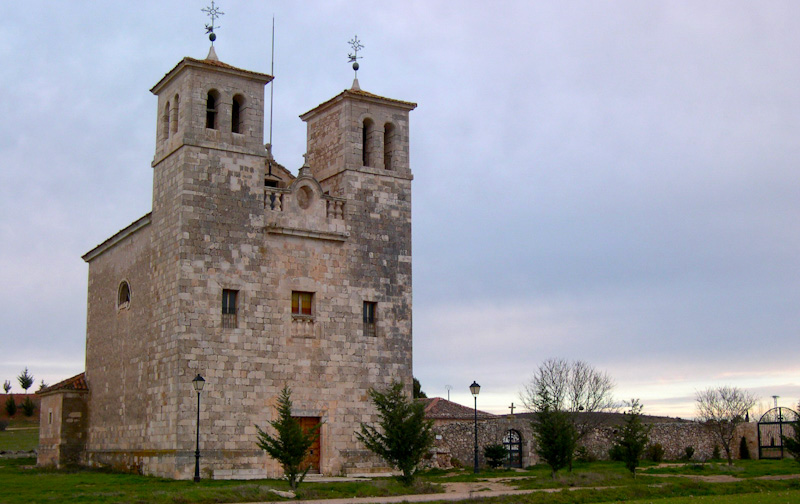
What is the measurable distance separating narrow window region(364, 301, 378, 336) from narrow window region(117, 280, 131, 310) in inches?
307

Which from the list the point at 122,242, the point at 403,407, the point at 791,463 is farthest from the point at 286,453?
the point at 791,463

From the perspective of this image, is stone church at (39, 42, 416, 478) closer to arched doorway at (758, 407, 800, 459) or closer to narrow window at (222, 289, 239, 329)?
narrow window at (222, 289, 239, 329)

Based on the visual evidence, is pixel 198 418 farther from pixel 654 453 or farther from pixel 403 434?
pixel 654 453

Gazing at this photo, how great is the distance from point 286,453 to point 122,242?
1317 cm

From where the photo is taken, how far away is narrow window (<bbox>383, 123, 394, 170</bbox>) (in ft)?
99.2

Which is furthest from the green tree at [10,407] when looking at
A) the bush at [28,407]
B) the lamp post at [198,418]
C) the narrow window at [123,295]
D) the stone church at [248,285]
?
the lamp post at [198,418]

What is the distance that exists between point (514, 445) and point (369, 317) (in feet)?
34.6

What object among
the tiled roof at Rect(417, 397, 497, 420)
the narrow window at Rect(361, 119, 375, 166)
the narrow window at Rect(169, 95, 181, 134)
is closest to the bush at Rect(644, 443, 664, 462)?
the tiled roof at Rect(417, 397, 497, 420)

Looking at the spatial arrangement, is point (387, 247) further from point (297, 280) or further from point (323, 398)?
point (323, 398)

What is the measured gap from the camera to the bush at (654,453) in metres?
39.0

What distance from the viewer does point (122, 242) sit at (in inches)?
1199

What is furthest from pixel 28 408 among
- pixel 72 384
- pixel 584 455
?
pixel 584 455

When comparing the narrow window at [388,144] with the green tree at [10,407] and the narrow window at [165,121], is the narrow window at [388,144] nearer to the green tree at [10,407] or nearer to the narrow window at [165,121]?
the narrow window at [165,121]

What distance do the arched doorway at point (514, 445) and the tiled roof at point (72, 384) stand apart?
16.2 metres
